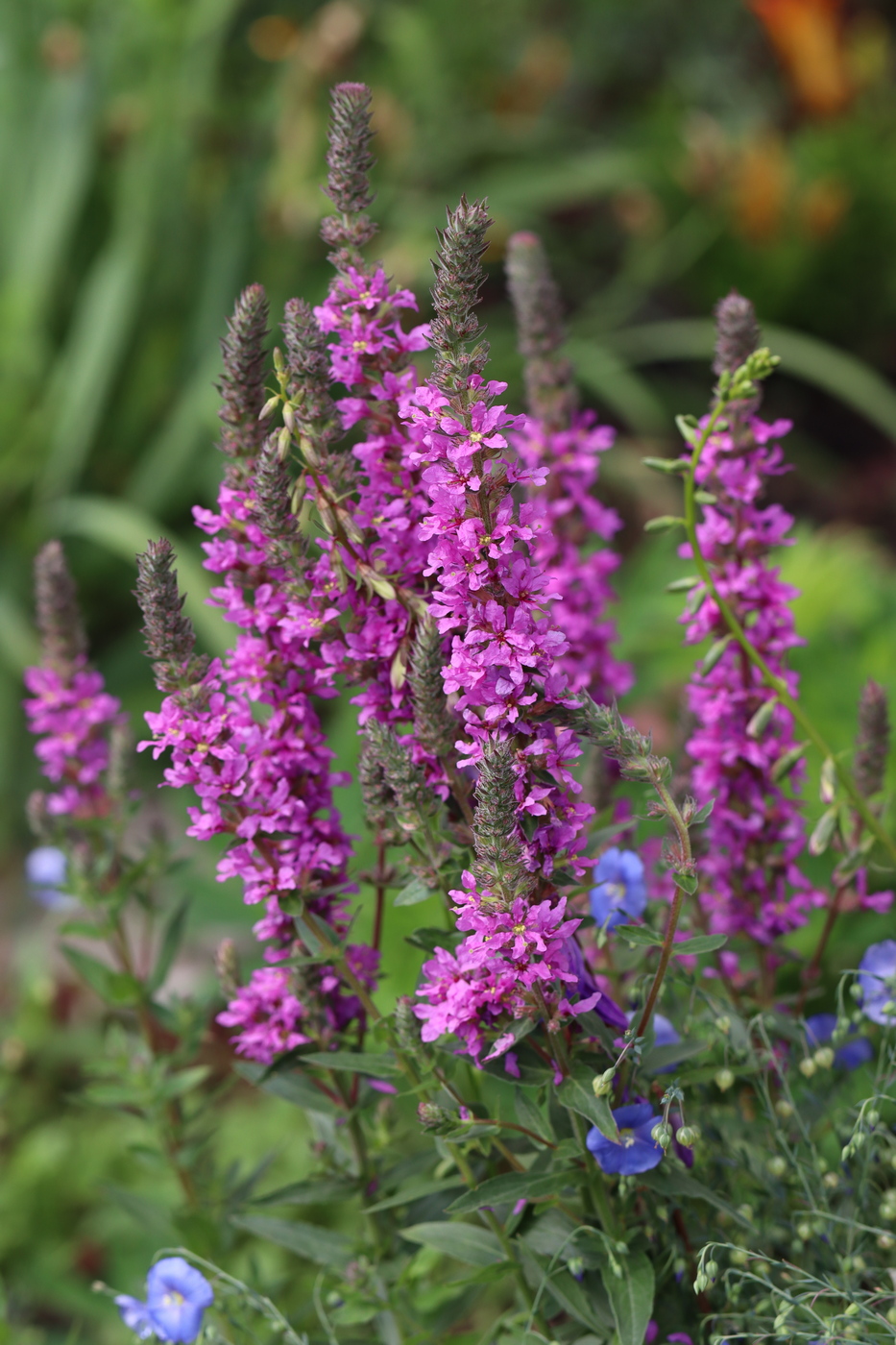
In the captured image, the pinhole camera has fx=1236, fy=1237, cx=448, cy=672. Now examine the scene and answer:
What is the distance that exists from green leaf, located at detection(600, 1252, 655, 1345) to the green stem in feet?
1.60

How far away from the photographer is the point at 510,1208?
1.18 meters

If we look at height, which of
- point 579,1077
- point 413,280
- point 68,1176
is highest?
point 413,280

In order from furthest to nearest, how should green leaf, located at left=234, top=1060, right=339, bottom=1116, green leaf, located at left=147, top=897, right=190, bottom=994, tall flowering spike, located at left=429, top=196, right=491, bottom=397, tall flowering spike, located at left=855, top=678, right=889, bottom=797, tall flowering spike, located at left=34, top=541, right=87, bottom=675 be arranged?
green leaf, located at left=147, top=897, right=190, bottom=994 → tall flowering spike, located at left=34, top=541, right=87, bottom=675 → tall flowering spike, located at left=855, top=678, right=889, bottom=797 → green leaf, located at left=234, top=1060, right=339, bottom=1116 → tall flowering spike, located at left=429, top=196, right=491, bottom=397

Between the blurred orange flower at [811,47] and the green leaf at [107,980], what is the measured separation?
16.3 feet

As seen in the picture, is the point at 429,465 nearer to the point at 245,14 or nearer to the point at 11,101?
the point at 11,101

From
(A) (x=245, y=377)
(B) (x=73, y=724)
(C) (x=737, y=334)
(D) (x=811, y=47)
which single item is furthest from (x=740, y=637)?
(D) (x=811, y=47)

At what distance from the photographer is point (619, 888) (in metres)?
1.32

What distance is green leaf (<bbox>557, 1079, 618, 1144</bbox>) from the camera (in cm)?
91

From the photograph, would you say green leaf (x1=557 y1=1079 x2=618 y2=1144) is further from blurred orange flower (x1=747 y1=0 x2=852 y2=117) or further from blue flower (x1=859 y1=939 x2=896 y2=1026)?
blurred orange flower (x1=747 y1=0 x2=852 y2=117)

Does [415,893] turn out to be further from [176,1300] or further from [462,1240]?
[176,1300]

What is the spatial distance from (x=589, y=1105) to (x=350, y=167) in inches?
30.0

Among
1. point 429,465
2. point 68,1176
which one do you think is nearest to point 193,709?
point 429,465

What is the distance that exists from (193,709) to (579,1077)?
0.43 meters

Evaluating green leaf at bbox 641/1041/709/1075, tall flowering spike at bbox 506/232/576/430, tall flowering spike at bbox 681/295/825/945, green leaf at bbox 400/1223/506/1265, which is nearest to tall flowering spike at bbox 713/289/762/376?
tall flowering spike at bbox 681/295/825/945
